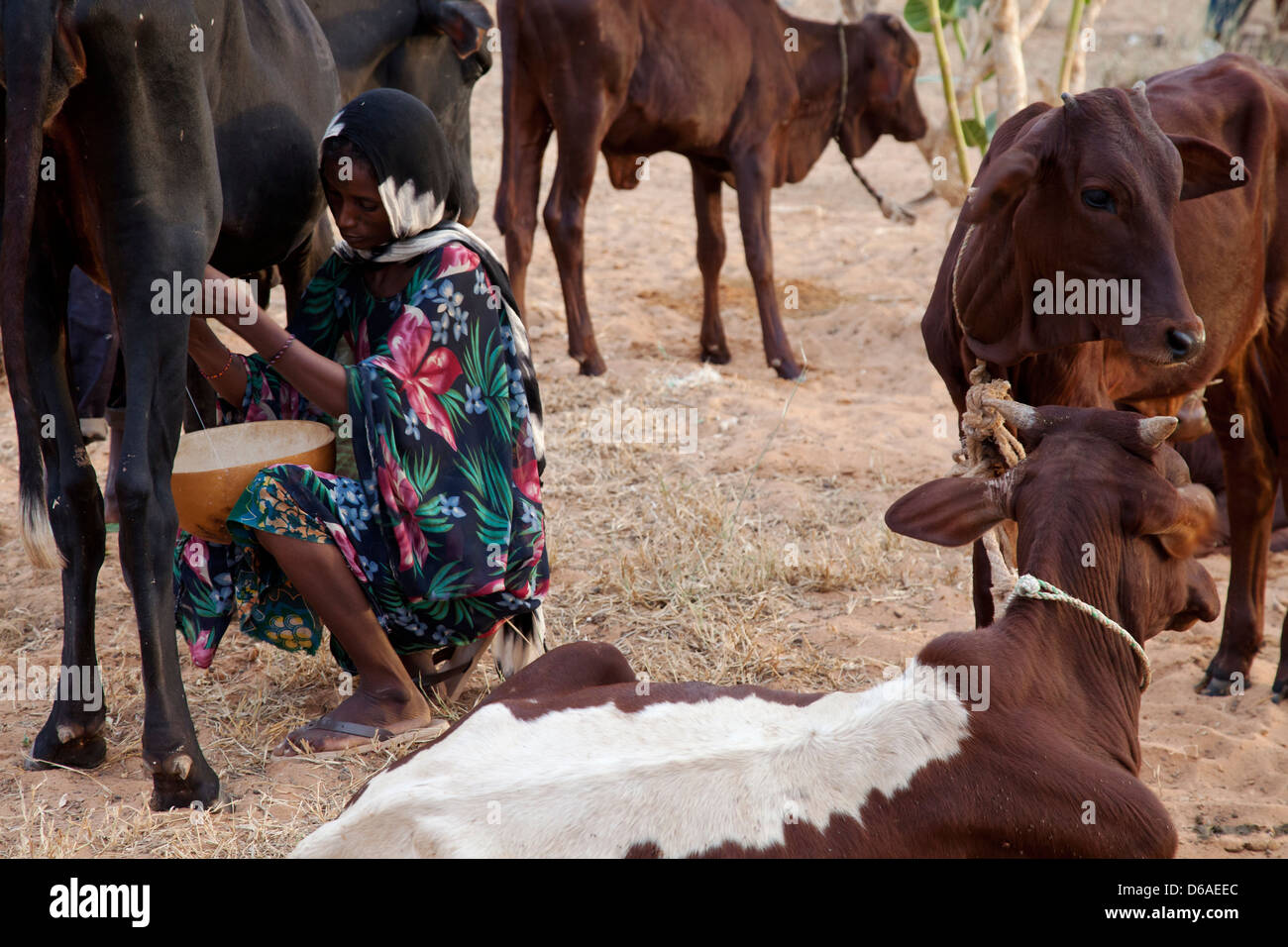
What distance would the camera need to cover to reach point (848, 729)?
2.22 metres

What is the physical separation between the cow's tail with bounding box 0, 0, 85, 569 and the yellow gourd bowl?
0.43 meters

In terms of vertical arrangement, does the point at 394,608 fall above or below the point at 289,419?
below

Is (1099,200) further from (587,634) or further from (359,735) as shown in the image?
(359,735)

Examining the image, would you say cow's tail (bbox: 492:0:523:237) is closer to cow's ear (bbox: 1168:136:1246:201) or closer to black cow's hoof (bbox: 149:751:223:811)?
cow's ear (bbox: 1168:136:1246:201)

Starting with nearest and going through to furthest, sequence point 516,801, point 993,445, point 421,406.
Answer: point 516,801, point 993,445, point 421,406

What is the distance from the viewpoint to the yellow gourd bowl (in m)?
3.26

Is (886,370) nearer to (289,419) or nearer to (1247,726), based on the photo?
(1247,726)

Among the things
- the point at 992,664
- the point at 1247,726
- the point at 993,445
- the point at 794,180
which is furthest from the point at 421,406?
the point at 794,180

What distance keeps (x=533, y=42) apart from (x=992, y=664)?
212 inches

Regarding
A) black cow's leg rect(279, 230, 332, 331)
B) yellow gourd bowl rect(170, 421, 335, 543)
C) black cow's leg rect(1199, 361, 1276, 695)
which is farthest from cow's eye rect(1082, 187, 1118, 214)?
black cow's leg rect(279, 230, 332, 331)

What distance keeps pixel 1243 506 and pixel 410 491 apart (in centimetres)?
273

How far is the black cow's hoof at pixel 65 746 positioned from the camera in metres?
3.32

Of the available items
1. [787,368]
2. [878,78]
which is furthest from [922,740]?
[878,78]

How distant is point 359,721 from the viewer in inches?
136
